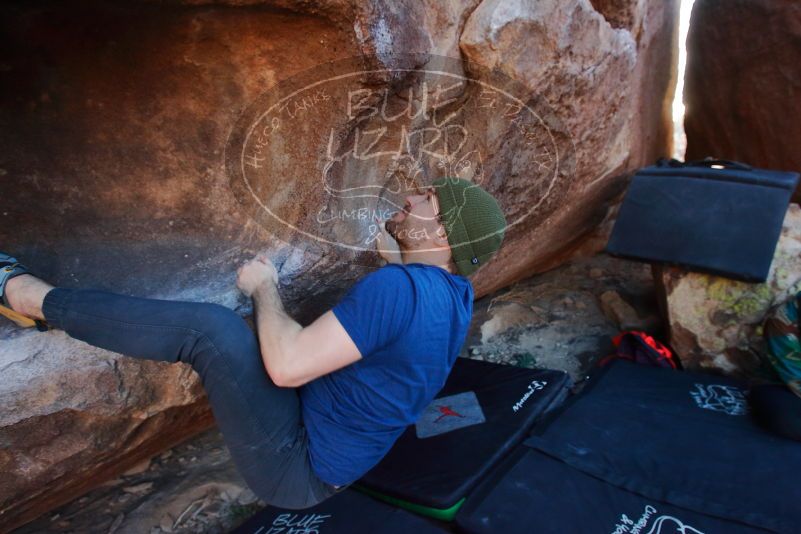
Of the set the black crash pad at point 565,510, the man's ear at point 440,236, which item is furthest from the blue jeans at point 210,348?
the black crash pad at point 565,510

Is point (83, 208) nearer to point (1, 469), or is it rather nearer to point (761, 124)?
point (1, 469)

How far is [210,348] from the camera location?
4.28 feet

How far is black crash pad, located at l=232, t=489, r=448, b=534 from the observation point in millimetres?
1658

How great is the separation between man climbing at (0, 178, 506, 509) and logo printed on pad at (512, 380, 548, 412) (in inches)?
32.9

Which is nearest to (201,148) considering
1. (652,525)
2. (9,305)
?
(9,305)

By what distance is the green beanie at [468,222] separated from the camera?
1465mm

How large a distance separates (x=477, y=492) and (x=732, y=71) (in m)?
3.24

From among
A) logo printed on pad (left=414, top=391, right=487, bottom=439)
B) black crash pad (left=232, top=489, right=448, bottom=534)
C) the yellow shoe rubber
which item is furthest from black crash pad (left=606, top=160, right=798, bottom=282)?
the yellow shoe rubber

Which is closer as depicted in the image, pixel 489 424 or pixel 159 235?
pixel 159 235

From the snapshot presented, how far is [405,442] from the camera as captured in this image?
82.4 inches

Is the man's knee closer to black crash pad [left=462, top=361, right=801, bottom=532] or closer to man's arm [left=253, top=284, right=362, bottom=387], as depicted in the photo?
man's arm [left=253, top=284, right=362, bottom=387]

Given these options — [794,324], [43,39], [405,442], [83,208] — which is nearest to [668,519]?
[405,442]

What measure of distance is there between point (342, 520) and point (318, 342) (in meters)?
0.81

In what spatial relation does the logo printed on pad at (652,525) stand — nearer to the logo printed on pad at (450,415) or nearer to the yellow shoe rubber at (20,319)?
the logo printed on pad at (450,415)
